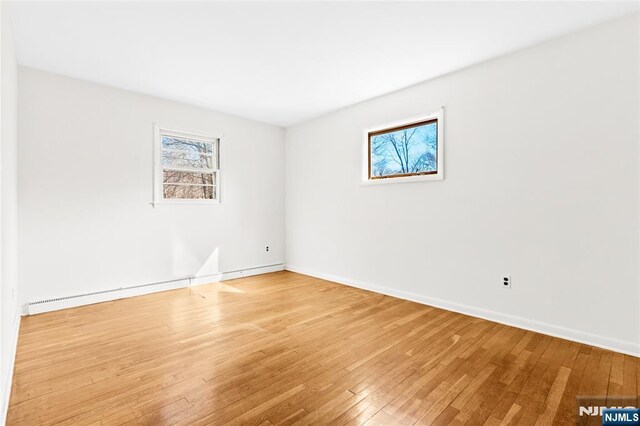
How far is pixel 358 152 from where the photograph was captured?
452 cm

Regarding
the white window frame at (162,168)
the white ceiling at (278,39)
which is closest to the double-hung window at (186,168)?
the white window frame at (162,168)

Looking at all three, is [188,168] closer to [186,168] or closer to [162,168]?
[186,168]

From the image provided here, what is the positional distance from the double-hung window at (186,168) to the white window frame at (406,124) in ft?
7.65

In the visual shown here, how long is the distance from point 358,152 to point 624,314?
327 cm

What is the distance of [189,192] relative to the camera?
4.68m

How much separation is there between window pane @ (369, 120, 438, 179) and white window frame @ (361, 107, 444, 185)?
0.06 m

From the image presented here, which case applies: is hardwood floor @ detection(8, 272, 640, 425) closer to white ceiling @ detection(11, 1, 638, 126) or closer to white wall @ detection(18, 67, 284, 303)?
white wall @ detection(18, 67, 284, 303)

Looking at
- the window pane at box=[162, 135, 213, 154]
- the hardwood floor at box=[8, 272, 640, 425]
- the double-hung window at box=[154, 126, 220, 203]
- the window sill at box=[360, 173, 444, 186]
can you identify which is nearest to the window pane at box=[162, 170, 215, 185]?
the double-hung window at box=[154, 126, 220, 203]

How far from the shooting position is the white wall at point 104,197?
3367mm

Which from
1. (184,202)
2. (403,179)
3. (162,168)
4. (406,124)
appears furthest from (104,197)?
(406,124)

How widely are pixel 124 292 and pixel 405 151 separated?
407 cm

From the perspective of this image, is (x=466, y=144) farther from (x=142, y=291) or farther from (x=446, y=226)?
(x=142, y=291)

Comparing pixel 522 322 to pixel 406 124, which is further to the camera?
pixel 406 124

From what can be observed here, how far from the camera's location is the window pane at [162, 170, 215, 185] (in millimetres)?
4449
